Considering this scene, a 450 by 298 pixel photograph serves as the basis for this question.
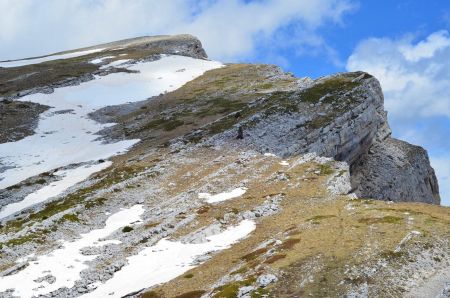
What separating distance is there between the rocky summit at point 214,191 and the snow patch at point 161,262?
23 centimetres

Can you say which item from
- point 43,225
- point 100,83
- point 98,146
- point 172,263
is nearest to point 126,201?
point 43,225

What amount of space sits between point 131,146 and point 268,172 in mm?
29775

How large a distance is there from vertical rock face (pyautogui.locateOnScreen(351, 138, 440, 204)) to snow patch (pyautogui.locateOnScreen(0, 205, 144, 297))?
49.3 m

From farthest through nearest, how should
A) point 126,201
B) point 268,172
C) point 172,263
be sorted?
point 268,172, point 126,201, point 172,263

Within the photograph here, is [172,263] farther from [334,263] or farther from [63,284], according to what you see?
[334,263]

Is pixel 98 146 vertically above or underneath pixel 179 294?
above

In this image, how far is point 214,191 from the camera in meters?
66.4

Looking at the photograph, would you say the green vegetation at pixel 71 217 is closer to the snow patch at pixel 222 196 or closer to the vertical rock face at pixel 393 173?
the snow patch at pixel 222 196

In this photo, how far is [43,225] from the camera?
57594 millimetres

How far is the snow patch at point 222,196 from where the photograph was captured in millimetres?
63925

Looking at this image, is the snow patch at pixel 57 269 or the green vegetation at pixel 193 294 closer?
the green vegetation at pixel 193 294

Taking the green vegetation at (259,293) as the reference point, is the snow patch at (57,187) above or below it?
above

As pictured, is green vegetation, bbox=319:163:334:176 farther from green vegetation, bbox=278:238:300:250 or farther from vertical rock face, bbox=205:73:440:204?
green vegetation, bbox=278:238:300:250

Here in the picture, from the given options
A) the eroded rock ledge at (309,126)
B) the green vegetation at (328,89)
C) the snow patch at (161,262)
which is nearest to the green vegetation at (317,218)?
the snow patch at (161,262)
